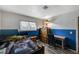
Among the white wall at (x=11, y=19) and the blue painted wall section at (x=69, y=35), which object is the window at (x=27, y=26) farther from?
the blue painted wall section at (x=69, y=35)

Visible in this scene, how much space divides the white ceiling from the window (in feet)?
0.56

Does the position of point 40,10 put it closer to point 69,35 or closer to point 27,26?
point 27,26

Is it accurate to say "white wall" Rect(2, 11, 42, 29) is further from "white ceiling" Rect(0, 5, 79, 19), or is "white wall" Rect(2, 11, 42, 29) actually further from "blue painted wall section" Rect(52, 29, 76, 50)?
"blue painted wall section" Rect(52, 29, 76, 50)

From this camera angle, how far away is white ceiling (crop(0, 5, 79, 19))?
1.95m

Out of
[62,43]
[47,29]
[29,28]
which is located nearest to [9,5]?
[29,28]

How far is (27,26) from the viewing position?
2.00 m

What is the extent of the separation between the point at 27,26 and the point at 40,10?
0.39 metres

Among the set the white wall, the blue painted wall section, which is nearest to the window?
the white wall

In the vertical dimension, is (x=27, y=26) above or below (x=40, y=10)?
below

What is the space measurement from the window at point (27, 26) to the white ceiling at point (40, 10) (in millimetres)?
171

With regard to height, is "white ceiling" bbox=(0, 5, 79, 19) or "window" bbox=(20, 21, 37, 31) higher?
"white ceiling" bbox=(0, 5, 79, 19)

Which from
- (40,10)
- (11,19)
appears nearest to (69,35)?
(40,10)
